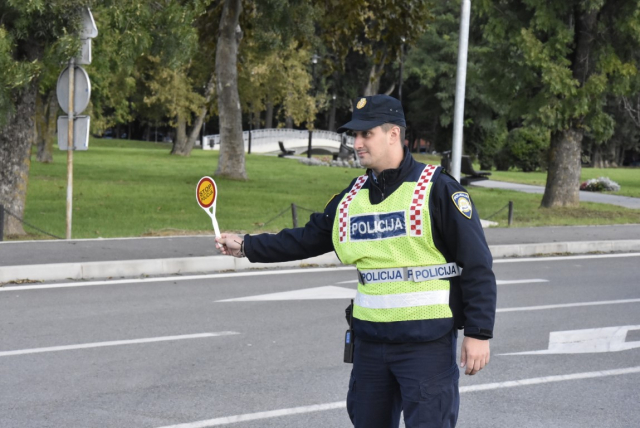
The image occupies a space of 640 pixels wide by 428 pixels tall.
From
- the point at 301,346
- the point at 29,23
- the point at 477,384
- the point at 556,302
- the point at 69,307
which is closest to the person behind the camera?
the point at 477,384

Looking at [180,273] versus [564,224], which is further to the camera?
[564,224]

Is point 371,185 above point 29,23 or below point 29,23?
below

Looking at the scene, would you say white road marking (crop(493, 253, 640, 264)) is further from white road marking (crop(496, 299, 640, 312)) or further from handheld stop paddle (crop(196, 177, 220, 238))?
handheld stop paddle (crop(196, 177, 220, 238))

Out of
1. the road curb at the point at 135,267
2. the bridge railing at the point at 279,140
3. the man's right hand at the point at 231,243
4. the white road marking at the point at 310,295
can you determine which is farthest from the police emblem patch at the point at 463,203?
the bridge railing at the point at 279,140

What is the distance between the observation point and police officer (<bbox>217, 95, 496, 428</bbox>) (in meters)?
3.82

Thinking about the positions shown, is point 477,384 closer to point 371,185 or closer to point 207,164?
point 371,185

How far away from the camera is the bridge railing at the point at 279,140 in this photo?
6656 centimetres

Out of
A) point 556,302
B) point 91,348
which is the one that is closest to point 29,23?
point 91,348

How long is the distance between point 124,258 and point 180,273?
30.1 inches

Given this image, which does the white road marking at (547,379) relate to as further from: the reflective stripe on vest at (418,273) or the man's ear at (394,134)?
the man's ear at (394,134)

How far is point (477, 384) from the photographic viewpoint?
708 centimetres

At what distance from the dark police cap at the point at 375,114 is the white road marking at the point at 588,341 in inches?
182

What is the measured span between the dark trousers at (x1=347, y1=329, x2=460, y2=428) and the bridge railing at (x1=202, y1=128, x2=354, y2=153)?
59698mm

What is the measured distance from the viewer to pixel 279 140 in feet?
222
